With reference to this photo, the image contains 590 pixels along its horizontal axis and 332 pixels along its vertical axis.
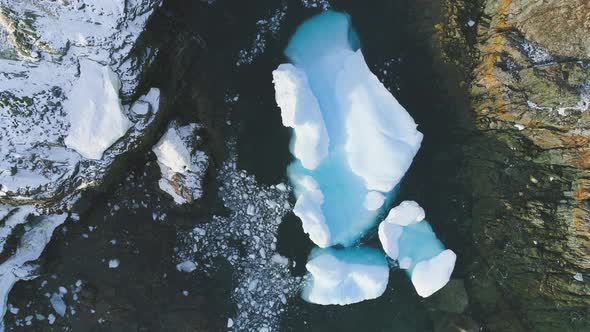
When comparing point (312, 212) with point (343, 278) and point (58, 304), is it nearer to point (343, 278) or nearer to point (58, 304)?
point (343, 278)

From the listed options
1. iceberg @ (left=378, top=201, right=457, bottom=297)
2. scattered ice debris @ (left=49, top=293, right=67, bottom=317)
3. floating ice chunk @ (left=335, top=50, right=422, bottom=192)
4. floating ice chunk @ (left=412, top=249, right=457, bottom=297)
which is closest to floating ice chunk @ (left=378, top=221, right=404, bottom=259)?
iceberg @ (left=378, top=201, right=457, bottom=297)

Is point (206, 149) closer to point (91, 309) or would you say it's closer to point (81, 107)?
point (81, 107)

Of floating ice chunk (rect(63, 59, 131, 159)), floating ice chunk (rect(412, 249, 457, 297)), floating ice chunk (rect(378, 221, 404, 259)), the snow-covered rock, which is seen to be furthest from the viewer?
floating ice chunk (rect(412, 249, 457, 297))

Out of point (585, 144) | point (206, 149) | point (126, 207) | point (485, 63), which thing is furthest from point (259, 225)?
point (585, 144)

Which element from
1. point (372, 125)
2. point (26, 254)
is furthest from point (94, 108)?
point (372, 125)

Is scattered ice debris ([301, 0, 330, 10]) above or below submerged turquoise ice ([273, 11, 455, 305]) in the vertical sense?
above

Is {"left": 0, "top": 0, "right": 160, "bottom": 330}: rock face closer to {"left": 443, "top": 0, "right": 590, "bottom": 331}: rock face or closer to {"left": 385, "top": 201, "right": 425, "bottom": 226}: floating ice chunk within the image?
{"left": 385, "top": 201, "right": 425, "bottom": 226}: floating ice chunk

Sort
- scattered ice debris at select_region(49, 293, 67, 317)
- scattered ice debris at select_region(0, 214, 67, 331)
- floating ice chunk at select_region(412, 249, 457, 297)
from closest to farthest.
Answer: scattered ice debris at select_region(0, 214, 67, 331) < scattered ice debris at select_region(49, 293, 67, 317) < floating ice chunk at select_region(412, 249, 457, 297)

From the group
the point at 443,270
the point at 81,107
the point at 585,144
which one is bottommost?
the point at 443,270
